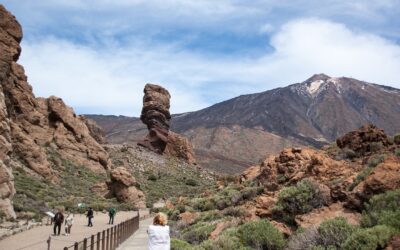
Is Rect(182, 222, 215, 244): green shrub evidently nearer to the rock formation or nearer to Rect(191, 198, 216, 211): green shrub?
Rect(191, 198, 216, 211): green shrub

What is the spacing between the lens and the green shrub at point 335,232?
31.2 feet

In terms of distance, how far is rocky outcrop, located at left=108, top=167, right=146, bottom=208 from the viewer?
47.1 metres

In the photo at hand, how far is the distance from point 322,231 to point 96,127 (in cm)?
6954

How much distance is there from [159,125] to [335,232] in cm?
7619

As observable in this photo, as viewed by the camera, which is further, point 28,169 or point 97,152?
point 97,152

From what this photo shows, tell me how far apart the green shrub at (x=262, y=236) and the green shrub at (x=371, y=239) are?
2653 mm

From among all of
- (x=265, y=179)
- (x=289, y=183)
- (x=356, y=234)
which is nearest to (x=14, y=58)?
(x=265, y=179)

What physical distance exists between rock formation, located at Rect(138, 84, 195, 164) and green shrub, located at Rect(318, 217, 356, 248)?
74.1 m

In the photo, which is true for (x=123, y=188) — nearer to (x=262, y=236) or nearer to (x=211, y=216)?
(x=211, y=216)

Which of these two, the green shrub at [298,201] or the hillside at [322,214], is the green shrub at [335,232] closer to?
the hillside at [322,214]

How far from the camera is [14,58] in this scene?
50938mm

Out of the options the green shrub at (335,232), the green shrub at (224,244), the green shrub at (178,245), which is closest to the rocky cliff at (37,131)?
the green shrub at (178,245)

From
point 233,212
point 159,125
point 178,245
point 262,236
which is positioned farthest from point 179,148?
point 262,236

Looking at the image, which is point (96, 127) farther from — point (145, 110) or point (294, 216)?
point (294, 216)
